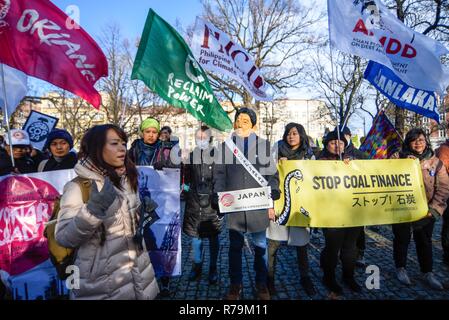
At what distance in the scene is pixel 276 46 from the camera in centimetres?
2430

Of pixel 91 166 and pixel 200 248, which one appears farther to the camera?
pixel 200 248

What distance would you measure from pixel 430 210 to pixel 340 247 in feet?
4.38

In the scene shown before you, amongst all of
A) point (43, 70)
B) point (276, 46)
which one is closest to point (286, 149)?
point (43, 70)

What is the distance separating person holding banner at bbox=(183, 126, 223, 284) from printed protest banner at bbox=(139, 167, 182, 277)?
56cm

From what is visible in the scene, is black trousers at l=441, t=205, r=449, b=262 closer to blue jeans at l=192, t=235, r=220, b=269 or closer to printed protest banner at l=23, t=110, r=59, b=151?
blue jeans at l=192, t=235, r=220, b=269

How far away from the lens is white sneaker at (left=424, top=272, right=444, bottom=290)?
3914mm

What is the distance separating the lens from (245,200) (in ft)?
11.5

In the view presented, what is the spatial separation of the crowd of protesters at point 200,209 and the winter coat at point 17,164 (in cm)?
2

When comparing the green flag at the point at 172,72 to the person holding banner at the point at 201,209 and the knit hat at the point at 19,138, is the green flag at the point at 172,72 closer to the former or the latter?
the person holding banner at the point at 201,209

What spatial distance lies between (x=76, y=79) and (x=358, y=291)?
4.33m

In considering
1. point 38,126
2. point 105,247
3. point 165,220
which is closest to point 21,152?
point 165,220

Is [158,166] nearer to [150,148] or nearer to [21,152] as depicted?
[150,148]

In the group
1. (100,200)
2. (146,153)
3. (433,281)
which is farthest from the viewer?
(146,153)

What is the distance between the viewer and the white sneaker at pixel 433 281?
12.8 ft
